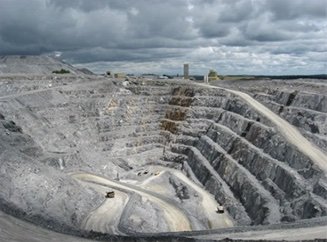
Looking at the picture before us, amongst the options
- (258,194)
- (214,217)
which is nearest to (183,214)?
(214,217)

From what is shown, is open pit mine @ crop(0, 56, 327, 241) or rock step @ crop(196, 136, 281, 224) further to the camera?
rock step @ crop(196, 136, 281, 224)

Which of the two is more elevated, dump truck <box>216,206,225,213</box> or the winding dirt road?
the winding dirt road

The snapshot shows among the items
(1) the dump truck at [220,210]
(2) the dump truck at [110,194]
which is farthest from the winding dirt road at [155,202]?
(1) the dump truck at [220,210]

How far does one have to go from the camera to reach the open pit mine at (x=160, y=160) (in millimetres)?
40062

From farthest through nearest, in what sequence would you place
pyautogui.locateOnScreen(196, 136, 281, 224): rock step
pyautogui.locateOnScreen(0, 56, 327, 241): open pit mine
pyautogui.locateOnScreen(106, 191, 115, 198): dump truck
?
pyautogui.locateOnScreen(106, 191, 115, 198): dump truck
pyautogui.locateOnScreen(196, 136, 281, 224): rock step
pyautogui.locateOnScreen(0, 56, 327, 241): open pit mine

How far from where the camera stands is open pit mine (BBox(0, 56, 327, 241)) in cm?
4006

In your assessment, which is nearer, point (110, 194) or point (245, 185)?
point (110, 194)

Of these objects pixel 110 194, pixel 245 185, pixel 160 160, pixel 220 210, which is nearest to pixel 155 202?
pixel 110 194

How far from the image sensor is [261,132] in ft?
199

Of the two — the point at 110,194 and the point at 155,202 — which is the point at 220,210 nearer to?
the point at 155,202

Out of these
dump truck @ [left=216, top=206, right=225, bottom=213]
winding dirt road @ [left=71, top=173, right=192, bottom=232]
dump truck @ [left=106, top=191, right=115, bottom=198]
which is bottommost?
dump truck @ [left=216, top=206, right=225, bottom=213]

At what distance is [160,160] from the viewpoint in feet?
270

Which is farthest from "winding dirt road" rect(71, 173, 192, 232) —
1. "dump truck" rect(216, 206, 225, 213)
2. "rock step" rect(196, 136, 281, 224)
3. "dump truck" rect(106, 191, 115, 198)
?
"rock step" rect(196, 136, 281, 224)

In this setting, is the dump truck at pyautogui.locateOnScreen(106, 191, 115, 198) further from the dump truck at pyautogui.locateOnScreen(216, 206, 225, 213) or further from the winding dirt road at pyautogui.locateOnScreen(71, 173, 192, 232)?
the dump truck at pyautogui.locateOnScreen(216, 206, 225, 213)
